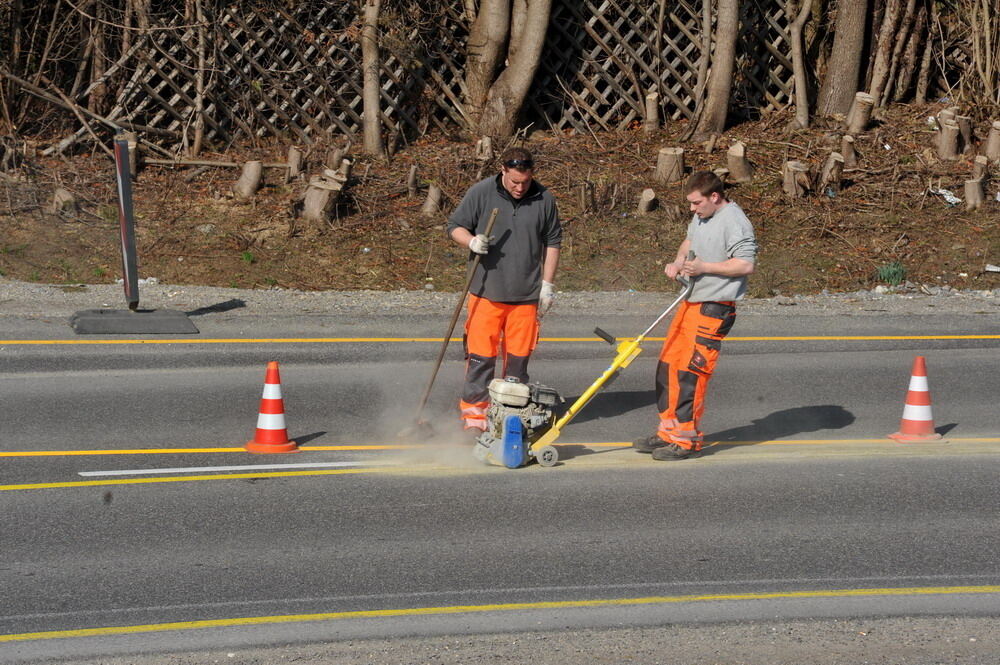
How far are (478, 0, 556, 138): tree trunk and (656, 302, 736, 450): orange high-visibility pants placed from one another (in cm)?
1114

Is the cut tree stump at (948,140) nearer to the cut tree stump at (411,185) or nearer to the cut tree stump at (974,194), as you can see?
the cut tree stump at (974,194)

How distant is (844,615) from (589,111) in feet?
48.2

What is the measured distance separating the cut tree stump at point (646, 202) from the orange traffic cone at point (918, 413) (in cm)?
862

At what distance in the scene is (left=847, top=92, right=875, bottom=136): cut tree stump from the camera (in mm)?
20219

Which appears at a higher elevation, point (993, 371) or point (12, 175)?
point (12, 175)

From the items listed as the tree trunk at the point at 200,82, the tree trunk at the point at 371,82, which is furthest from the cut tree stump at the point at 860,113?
the tree trunk at the point at 200,82

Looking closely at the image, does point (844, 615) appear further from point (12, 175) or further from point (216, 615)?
point (12, 175)

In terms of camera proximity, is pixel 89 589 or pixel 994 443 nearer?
pixel 89 589

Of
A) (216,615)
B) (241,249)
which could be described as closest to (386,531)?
(216,615)

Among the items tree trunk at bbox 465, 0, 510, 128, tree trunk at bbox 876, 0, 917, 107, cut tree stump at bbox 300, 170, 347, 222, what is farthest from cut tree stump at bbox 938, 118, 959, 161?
cut tree stump at bbox 300, 170, 347, 222

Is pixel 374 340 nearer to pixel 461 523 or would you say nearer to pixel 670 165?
pixel 461 523

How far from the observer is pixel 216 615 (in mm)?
6078

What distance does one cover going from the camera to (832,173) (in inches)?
737

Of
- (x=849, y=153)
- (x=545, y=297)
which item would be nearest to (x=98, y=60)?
(x=849, y=153)
